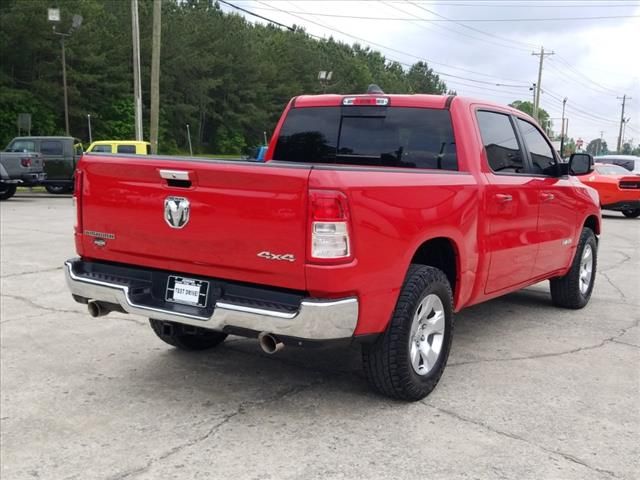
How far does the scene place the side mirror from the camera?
19.3 feet

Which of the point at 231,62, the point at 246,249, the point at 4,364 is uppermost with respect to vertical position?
the point at 231,62

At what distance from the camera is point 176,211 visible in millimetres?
3701

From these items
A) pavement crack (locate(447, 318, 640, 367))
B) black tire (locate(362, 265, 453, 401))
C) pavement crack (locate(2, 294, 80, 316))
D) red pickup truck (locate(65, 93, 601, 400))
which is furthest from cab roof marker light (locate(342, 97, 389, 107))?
pavement crack (locate(2, 294, 80, 316))

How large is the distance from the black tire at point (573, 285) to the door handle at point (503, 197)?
6.10ft

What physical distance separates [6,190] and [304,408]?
18.2 metres

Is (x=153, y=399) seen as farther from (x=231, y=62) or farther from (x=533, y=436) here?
(x=231, y=62)

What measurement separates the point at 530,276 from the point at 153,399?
314 centimetres

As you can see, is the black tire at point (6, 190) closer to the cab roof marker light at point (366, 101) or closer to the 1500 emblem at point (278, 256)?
the cab roof marker light at point (366, 101)

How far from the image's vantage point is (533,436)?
3.51 meters

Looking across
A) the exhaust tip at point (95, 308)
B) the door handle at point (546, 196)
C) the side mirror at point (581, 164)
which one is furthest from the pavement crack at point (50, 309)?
the side mirror at point (581, 164)

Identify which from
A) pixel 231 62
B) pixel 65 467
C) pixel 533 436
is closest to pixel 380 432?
pixel 533 436

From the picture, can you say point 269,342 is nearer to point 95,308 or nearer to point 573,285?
point 95,308

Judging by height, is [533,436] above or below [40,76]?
below

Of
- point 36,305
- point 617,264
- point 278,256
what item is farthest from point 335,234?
point 617,264
